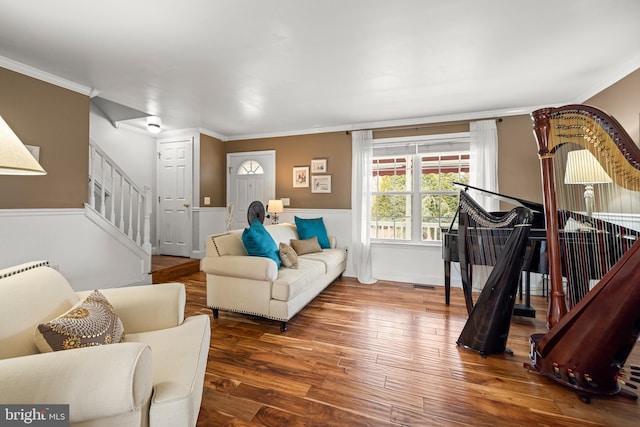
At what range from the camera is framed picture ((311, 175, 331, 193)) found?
450 centimetres

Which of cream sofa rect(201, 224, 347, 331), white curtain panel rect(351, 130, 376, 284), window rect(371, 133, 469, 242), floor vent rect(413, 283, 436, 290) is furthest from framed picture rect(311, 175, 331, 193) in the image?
floor vent rect(413, 283, 436, 290)

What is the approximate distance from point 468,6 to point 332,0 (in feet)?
2.88

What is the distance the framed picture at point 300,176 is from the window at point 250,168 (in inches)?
27.0

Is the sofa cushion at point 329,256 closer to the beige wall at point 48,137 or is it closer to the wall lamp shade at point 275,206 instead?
the wall lamp shade at point 275,206

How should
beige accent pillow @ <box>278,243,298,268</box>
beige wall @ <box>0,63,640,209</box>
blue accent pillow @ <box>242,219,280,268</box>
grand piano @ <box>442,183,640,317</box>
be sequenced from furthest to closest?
beige accent pillow @ <box>278,243,298,268</box> < blue accent pillow @ <box>242,219,280,268</box> < beige wall @ <box>0,63,640,209</box> < grand piano @ <box>442,183,640,317</box>

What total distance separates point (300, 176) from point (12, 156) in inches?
153

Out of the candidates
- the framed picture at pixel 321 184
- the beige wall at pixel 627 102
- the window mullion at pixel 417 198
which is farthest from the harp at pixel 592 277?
the framed picture at pixel 321 184

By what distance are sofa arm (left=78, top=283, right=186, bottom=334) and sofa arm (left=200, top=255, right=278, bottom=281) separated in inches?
36.3

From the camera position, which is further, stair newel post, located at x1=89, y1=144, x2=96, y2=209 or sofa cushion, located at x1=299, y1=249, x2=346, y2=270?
sofa cushion, located at x1=299, y1=249, x2=346, y2=270

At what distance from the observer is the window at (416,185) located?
393 centimetres

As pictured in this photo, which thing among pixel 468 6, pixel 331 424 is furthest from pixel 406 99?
pixel 331 424

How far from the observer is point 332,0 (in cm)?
170

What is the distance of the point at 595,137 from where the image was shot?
5.22ft

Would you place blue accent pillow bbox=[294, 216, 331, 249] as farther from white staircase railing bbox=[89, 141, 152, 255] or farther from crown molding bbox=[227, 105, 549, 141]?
white staircase railing bbox=[89, 141, 152, 255]
